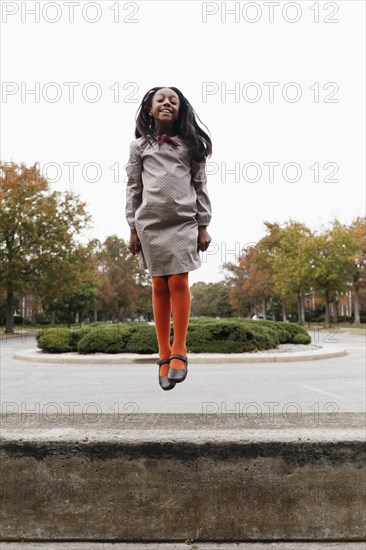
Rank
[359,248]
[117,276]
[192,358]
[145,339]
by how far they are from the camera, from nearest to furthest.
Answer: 1. [192,358]
2. [145,339]
3. [359,248]
4. [117,276]

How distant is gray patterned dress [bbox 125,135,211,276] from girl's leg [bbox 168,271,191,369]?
0.28 feet

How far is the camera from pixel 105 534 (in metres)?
2.96

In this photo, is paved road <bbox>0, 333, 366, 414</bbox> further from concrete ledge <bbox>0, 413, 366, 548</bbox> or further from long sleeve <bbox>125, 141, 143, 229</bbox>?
long sleeve <bbox>125, 141, 143, 229</bbox>

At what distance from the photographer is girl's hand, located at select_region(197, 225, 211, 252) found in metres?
3.16

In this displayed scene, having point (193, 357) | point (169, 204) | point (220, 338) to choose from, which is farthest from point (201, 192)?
point (220, 338)

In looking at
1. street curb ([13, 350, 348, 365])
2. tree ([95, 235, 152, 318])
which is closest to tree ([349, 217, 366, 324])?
tree ([95, 235, 152, 318])

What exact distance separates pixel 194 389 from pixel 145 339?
616cm

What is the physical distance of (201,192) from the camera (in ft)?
10.4

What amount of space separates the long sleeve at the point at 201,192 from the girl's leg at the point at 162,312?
432 millimetres

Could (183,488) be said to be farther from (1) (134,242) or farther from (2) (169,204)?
(2) (169,204)

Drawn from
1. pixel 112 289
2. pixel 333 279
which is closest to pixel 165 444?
pixel 333 279

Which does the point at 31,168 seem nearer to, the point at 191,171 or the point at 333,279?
the point at 333,279

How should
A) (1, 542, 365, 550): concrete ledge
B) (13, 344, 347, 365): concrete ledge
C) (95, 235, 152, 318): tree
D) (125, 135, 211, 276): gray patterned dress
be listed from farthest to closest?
(95, 235, 152, 318): tree < (13, 344, 347, 365): concrete ledge < (125, 135, 211, 276): gray patterned dress < (1, 542, 365, 550): concrete ledge

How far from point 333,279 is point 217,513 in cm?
4187
